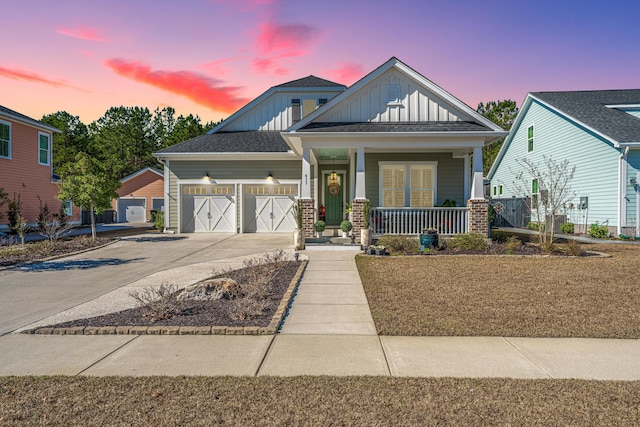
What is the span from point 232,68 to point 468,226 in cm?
974

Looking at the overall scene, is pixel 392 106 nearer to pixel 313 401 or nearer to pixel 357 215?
pixel 357 215

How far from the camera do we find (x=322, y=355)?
413 centimetres

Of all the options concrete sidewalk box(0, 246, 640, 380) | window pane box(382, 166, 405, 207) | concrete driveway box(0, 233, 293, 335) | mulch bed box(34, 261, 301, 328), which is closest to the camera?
concrete sidewalk box(0, 246, 640, 380)

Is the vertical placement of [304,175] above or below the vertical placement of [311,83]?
below

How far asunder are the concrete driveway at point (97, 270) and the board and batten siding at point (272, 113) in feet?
24.6

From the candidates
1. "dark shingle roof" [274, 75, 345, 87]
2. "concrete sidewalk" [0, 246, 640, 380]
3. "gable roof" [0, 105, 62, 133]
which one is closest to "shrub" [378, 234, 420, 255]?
"concrete sidewalk" [0, 246, 640, 380]

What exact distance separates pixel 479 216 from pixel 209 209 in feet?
41.0

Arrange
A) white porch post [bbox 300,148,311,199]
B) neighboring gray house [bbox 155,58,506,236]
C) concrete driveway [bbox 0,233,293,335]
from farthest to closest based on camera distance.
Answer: white porch post [bbox 300,148,311,199] < neighboring gray house [bbox 155,58,506,236] < concrete driveway [bbox 0,233,293,335]

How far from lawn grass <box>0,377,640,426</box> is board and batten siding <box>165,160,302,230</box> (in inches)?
592

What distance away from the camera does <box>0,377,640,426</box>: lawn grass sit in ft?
9.23

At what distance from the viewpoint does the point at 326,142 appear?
42.8 ft

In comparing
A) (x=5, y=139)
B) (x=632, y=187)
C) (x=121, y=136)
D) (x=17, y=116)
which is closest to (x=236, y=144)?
(x=17, y=116)

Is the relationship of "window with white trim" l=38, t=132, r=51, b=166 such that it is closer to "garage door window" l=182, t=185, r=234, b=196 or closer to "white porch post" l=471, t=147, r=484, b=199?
"garage door window" l=182, t=185, r=234, b=196

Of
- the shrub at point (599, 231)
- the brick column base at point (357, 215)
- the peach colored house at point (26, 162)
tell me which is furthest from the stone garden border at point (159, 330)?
the peach colored house at point (26, 162)
